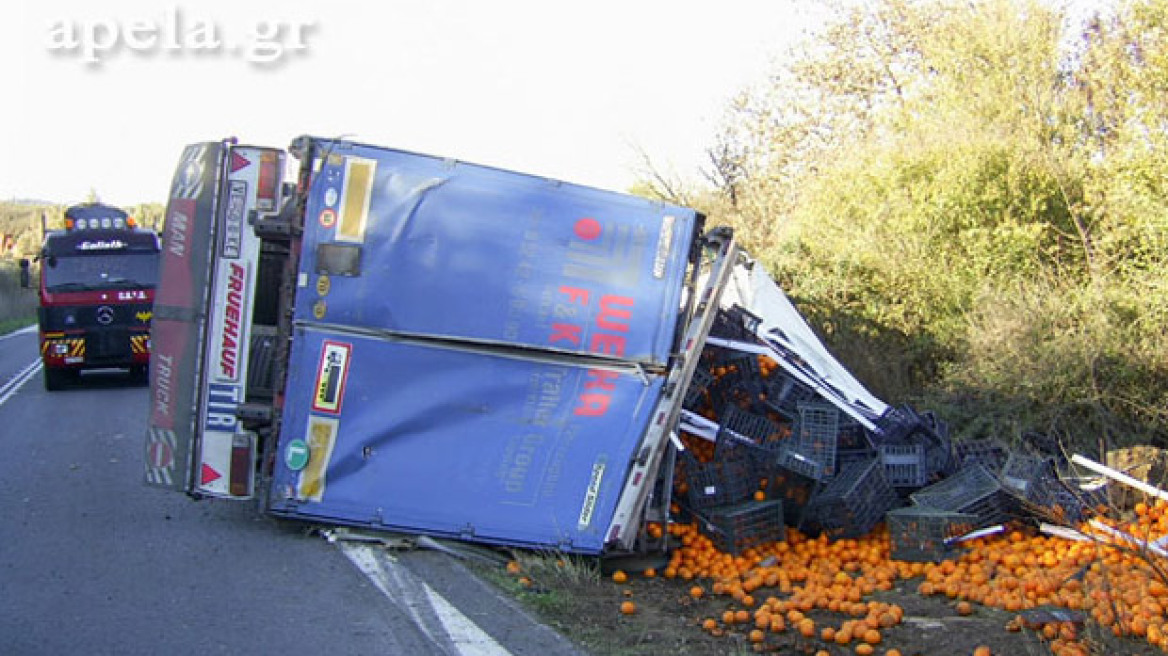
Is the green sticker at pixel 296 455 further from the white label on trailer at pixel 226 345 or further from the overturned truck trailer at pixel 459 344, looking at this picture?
the white label on trailer at pixel 226 345

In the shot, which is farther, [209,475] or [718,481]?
[718,481]

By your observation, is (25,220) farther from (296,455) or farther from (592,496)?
(592,496)

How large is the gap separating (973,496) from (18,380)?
1936 cm

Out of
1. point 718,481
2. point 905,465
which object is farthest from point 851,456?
point 718,481

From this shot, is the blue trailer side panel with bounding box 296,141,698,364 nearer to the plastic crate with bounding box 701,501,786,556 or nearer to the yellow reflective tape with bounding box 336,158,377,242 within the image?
the yellow reflective tape with bounding box 336,158,377,242

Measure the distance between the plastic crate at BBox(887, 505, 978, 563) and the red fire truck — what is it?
1538 cm

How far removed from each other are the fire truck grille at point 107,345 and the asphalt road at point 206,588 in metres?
9.80

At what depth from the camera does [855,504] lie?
311 inches

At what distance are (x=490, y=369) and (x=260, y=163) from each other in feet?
7.13

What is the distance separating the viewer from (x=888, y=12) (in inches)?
909

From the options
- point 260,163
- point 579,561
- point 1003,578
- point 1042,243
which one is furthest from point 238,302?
point 1042,243

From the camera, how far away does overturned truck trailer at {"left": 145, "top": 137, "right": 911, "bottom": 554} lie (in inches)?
291

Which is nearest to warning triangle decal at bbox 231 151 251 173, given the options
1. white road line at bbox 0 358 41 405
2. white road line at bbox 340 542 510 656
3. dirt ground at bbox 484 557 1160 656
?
white road line at bbox 340 542 510 656

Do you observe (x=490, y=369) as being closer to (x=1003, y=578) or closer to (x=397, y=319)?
(x=397, y=319)
